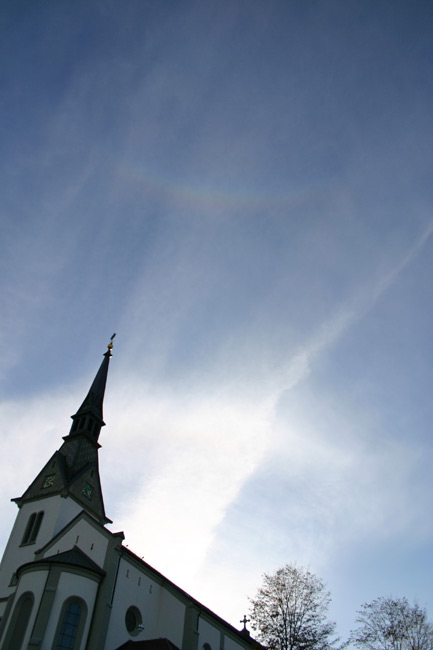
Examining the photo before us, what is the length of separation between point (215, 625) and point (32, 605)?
17.2 m

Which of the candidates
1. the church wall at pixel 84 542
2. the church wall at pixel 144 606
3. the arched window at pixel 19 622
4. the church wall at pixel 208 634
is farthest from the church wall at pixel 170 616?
the arched window at pixel 19 622

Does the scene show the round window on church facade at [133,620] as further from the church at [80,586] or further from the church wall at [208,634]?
the church wall at [208,634]

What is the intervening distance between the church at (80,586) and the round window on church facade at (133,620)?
0.19 ft

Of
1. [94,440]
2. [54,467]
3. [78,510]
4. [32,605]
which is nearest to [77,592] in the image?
[32,605]

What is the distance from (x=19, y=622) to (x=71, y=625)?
2.93 meters

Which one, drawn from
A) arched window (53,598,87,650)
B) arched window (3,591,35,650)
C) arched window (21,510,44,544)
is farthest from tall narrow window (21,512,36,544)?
arched window (53,598,87,650)

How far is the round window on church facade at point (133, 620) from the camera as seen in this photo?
31.4 meters

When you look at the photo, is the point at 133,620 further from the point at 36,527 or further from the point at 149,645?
the point at 36,527

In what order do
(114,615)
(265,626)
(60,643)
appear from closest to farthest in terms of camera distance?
1. (60,643)
2. (114,615)
3. (265,626)

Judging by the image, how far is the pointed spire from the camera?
1795 inches

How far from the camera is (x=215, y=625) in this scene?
37.8m

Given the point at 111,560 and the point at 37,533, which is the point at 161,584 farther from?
the point at 37,533

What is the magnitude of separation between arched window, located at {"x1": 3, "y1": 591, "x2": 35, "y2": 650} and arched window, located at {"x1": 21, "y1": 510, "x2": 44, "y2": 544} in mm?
6688

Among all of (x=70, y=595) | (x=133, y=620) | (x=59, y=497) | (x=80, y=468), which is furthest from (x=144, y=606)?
(x=80, y=468)
